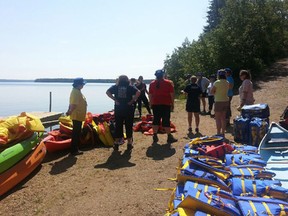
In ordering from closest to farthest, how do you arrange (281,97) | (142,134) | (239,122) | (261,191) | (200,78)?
(261,191)
(239,122)
(142,134)
(200,78)
(281,97)

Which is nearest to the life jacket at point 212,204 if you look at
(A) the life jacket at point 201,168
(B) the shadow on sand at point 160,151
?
(A) the life jacket at point 201,168

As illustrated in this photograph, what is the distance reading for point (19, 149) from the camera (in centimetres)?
593

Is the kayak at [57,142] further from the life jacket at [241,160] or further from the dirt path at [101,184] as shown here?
the life jacket at [241,160]

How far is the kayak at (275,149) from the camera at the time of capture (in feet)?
17.9

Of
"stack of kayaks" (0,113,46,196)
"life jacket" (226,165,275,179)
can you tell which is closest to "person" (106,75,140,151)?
"stack of kayaks" (0,113,46,196)

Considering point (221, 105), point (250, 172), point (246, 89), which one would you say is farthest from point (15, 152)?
point (246, 89)

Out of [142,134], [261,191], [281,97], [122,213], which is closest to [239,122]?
[142,134]

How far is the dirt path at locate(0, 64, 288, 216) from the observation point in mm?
4438

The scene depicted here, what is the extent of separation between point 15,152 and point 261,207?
434 cm

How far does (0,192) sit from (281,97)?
13802mm

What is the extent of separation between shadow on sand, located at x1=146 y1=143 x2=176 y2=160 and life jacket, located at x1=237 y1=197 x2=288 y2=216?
3180 mm

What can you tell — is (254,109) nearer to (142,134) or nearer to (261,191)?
(142,134)

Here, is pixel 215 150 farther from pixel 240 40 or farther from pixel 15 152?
pixel 240 40

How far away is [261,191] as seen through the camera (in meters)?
3.80
